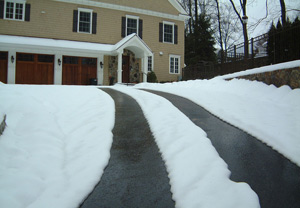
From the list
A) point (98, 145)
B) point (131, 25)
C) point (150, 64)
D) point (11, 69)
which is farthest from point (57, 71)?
point (98, 145)

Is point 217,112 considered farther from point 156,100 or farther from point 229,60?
point 229,60

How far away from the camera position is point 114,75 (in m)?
15.9

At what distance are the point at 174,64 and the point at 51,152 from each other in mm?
15952

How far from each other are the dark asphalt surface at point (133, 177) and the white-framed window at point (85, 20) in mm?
13547

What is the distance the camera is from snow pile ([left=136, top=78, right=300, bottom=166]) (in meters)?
3.36

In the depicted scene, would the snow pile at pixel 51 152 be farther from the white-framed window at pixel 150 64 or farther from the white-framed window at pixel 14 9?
the white-framed window at pixel 150 64

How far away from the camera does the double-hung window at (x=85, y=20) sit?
15508 millimetres

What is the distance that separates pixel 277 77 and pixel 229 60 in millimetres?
5021

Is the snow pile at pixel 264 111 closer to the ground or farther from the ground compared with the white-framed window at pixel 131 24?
closer to the ground

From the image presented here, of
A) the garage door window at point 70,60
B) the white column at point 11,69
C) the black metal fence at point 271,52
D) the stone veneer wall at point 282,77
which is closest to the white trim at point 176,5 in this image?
the black metal fence at point 271,52

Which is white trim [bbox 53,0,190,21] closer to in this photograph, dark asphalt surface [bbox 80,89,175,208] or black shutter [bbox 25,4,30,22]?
black shutter [bbox 25,4,30,22]

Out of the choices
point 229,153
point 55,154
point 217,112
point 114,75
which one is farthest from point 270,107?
point 114,75

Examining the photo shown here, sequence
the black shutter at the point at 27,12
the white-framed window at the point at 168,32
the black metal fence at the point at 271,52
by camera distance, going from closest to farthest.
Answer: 1. the black metal fence at the point at 271,52
2. the black shutter at the point at 27,12
3. the white-framed window at the point at 168,32

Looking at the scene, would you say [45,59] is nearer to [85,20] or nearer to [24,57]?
[24,57]
